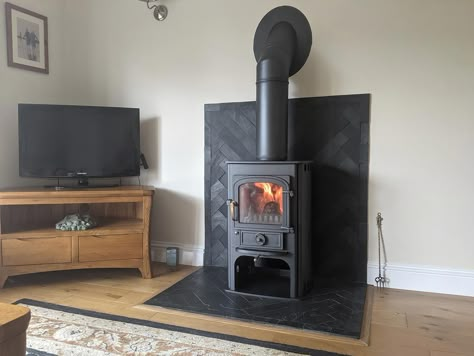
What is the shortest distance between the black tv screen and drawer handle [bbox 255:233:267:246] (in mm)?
1235

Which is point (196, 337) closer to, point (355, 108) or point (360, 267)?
point (360, 267)

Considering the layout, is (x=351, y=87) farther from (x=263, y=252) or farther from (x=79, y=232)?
(x=79, y=232)

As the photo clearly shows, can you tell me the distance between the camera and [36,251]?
2.60 m

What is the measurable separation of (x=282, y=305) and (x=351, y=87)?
1543 mm

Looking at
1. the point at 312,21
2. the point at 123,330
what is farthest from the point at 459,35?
the point at 123,330

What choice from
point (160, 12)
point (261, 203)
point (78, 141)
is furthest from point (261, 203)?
point (160, 12)

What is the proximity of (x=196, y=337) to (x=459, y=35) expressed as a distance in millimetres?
2399

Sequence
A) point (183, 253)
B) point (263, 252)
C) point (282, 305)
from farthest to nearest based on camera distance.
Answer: point (183, 253), point (263, 252), point (282, 305)

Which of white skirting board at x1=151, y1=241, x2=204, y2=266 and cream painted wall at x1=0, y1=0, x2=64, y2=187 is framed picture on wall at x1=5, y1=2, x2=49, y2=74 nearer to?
cream painted wall at x1=0, y1=0, x2=64, y2=187

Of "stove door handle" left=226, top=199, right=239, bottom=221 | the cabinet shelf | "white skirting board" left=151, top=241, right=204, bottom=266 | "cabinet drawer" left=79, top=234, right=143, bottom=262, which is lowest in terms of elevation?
"white skirting board" left=151, top=241, right=204, bottom=266

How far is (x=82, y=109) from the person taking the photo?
290cm

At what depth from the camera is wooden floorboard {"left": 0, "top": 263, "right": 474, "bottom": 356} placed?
5.95 feet

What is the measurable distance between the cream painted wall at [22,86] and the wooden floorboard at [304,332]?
925 millimetres

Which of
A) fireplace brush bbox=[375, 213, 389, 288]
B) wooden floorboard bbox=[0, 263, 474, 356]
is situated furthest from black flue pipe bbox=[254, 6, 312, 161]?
wooden floorboard bbox=[0, 263, 474, 356]
